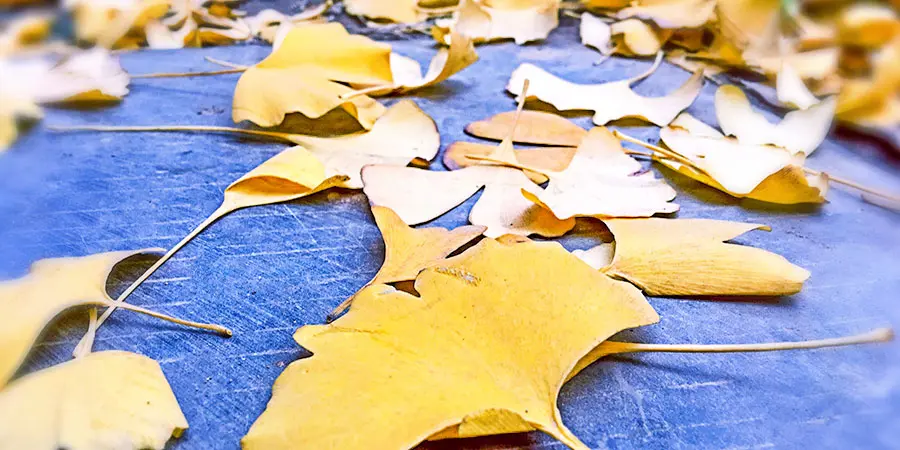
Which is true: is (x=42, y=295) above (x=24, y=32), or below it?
below

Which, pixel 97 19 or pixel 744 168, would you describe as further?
pixel 744 168

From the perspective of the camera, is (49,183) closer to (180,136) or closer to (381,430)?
(180,136)

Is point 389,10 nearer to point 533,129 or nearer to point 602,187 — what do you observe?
point 533,129

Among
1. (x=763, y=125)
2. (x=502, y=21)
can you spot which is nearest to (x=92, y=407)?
(x=763, y=125)

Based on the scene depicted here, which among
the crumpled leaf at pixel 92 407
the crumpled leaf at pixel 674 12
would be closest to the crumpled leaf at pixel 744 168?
the crumpled leaf at pixel 674 12

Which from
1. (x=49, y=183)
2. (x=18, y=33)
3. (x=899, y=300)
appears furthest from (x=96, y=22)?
(x=899, y=300)

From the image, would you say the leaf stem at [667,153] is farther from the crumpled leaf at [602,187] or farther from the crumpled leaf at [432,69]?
the crumpled leaf at [432,69]

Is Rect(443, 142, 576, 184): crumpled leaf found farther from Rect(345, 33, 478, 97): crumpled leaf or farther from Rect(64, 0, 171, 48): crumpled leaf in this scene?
Rect(64, 0, 171, 48): crumpled leaf
